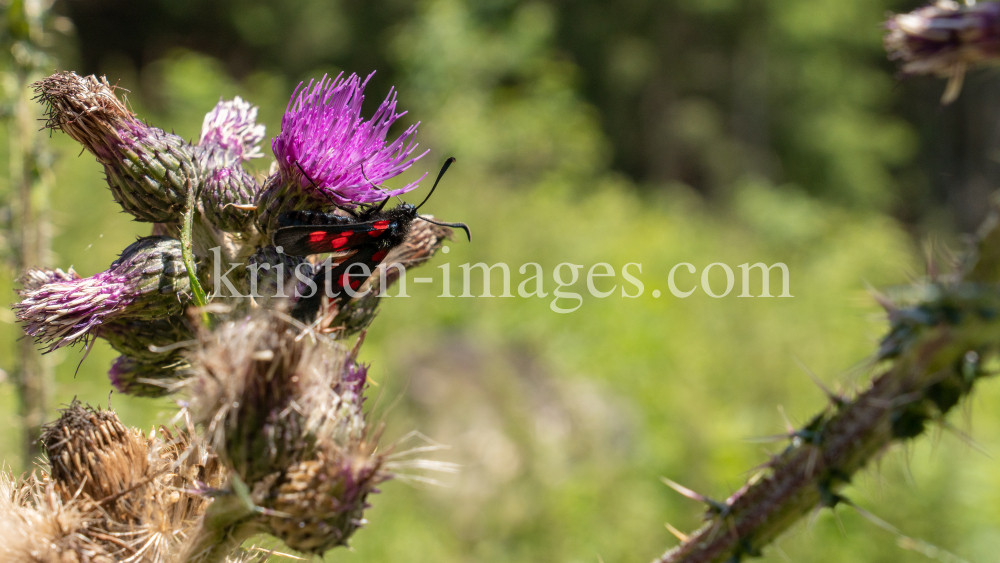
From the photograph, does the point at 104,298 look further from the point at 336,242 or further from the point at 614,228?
the point at 614,228

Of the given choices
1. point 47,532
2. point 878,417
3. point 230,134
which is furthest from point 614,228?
point 47,532

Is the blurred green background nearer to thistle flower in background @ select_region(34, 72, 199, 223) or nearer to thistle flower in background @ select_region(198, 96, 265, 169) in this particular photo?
thistle flower in background @ select_region(34, 72, 199, 223)

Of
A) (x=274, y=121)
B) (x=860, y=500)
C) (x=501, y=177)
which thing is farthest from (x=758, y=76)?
(x=860, y=500)

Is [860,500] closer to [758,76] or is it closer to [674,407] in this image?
[674,407]

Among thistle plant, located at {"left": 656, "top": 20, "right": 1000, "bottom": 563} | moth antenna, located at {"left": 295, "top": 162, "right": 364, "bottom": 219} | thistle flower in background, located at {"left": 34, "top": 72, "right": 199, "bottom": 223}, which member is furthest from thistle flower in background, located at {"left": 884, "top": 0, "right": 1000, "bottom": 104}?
thistle flower in background, located at {"left": 34, "top": 72, "right": 199, "bottom": 223}

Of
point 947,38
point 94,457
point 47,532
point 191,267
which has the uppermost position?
point 947,38

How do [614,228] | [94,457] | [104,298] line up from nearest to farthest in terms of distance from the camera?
1. [94,457]
2. [104,298]
3. [614,228]

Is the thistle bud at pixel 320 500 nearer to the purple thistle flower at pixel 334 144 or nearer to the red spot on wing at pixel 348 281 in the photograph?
the red spot on wing at pixel 348 281
